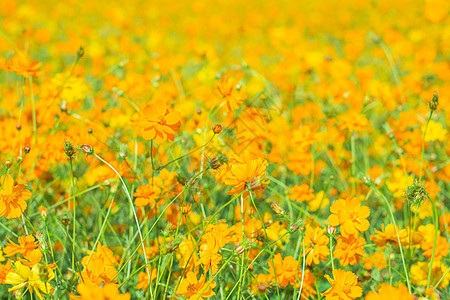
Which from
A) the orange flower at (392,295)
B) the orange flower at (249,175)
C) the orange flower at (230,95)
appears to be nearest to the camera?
the orange flower at (392,295)

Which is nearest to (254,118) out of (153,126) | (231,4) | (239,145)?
(239,145)

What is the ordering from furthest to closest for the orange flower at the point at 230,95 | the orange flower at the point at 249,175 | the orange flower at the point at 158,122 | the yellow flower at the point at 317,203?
1. the yellow flower at the point at 317,203
2. the orange flower at the point at 230,95
3. the orange flower at the point at 158,122
4. the orange flower at the point at 249,175

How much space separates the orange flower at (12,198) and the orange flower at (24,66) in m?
0.48

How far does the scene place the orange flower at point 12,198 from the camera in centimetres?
85

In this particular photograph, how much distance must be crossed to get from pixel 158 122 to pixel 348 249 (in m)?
0.51

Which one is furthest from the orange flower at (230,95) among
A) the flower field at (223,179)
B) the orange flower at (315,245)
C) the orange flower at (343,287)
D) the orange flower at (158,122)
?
the orange flower at (343,287)

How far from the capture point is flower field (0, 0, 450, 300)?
2.78 ft

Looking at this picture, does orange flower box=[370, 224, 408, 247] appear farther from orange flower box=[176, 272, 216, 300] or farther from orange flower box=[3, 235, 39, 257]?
orange flower box=[3, 235, 39, 257]

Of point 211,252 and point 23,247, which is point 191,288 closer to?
point 211,252

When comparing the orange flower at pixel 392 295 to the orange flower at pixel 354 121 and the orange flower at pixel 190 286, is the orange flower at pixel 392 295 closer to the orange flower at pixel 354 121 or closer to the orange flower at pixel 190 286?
the orange flower at pixel 190 286

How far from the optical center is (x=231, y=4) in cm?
486

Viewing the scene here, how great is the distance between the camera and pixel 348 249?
87 centimetres

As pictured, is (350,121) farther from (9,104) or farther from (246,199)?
(9,104)

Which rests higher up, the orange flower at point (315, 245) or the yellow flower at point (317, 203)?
the orange flower at point (315, 245)
